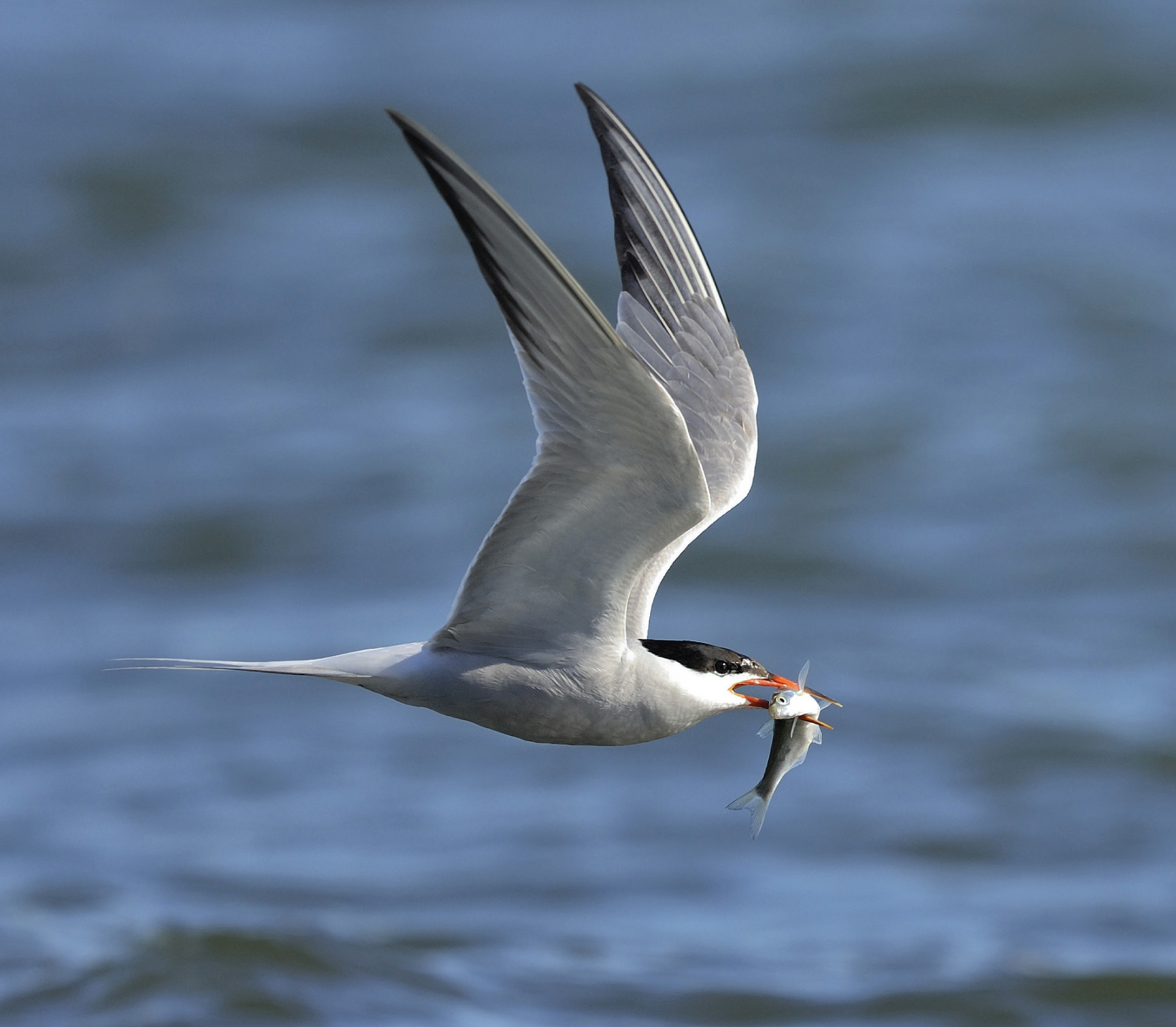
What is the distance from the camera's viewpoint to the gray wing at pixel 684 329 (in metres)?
6.57

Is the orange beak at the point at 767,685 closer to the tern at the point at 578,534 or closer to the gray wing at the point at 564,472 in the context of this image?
the tern at the point at 578,534

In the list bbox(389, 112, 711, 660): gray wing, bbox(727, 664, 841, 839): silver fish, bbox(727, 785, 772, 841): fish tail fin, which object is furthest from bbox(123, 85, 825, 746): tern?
bbox(727, 785, 772, 841): fish tail fin

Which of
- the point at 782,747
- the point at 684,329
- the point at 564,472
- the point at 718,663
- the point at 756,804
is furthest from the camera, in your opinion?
the point at 684,329

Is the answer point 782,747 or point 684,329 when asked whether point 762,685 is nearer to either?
point 782,747

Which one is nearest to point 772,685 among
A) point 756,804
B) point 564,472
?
point 756,804

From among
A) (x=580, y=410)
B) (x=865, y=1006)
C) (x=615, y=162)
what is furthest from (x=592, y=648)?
(x=865, y=1006)

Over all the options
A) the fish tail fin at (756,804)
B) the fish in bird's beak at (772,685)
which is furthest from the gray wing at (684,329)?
the fish tail fin at (756,804)

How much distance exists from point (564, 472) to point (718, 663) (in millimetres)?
944

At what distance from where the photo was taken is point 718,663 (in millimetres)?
5824

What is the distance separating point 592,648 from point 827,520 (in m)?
24.1

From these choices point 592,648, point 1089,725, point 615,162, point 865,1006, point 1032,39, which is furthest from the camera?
point 1032,39

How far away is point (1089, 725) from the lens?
80.9 feet

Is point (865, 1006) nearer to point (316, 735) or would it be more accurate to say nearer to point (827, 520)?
point (316, 735)

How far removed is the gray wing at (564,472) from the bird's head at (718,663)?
0.60 feet
